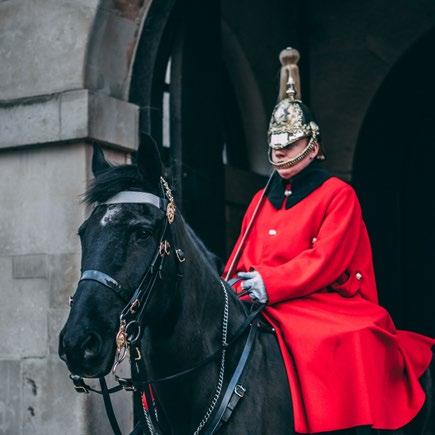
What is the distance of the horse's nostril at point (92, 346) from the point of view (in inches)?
133

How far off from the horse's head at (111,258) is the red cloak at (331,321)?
792mm

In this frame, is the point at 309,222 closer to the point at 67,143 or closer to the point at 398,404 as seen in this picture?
the point at 398,404

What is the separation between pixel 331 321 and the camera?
4.42 metres

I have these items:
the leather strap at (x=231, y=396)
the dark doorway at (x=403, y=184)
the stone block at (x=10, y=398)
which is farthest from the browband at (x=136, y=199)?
the dark doorway at (x=403, y=184)

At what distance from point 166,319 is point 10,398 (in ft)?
7.36

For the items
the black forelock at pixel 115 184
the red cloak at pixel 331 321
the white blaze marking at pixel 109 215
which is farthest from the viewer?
the red cloak at pixel 331 321

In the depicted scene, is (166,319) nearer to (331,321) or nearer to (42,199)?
(331,321)

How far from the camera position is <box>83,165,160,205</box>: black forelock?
3701 mm

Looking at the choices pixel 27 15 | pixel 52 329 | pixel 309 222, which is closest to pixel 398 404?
pixel 309 222

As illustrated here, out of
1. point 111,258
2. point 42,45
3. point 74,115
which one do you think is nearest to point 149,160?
point 111,258

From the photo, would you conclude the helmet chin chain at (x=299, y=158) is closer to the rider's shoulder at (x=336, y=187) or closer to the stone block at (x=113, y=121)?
the rider's shoulder at (x=336, y=187)

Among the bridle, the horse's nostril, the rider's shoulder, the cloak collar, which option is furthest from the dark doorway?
the horse's nostril

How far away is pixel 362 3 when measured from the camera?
8609 millimetres

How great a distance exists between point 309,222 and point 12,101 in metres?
2.19
